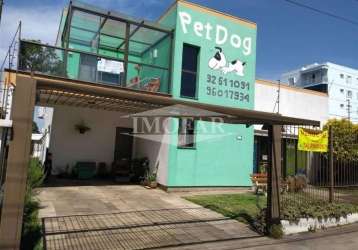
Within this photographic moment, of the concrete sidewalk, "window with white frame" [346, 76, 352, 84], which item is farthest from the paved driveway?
"window with white frame" [346, 76, 352, 84]

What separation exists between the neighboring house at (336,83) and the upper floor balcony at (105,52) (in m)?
57.9

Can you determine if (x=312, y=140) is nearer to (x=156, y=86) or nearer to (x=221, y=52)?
(x=221, y=52)

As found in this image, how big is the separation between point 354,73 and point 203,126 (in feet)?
228

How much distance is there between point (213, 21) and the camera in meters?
13.7

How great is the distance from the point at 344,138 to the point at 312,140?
8.03m

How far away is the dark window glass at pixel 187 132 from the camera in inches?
509

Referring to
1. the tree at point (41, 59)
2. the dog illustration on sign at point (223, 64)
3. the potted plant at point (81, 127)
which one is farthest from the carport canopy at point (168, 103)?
the potted plant at point (81, 127)

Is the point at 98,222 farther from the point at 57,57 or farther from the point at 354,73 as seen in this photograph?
the point at 354,73

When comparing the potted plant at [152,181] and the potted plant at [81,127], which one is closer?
the potted plant at [152,181]

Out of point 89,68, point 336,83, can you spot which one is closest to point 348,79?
point 336,83

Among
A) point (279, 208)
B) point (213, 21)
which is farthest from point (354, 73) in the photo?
point (279, 208)

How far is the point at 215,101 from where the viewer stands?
13.6m

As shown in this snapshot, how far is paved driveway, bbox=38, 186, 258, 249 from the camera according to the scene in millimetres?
6629

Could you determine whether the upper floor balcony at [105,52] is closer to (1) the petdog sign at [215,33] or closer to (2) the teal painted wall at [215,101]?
(1) the petdog sign at [215,33]
